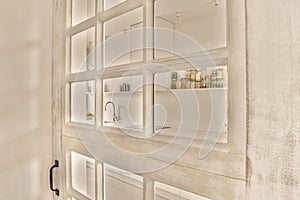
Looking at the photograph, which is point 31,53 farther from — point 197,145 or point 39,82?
point 197,145

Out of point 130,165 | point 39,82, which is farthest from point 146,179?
point 39,82

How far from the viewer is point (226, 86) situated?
0.65 meters

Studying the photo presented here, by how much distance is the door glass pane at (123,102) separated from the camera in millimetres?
910

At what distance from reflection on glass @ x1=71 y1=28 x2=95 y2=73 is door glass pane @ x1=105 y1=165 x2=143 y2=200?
0.42 meters

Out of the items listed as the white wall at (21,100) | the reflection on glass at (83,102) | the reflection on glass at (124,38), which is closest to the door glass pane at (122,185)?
the reflection on glass at (83,102)

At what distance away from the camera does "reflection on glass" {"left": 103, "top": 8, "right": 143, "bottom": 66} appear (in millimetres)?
904

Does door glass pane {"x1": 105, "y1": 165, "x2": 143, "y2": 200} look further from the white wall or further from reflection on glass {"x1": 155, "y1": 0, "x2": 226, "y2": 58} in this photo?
the white wall

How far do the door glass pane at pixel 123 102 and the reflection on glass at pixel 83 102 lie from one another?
9 centimetres

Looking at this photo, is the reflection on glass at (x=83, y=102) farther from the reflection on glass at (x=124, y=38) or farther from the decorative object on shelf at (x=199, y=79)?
the decorative object on shelf at (x=199, y=79)

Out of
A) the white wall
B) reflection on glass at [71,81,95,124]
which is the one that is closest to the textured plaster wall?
reflection on glass at [71,81,95,124]

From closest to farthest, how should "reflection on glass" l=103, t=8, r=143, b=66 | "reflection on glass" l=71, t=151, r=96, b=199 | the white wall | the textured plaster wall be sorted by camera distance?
1. the textured plaster wall
2. "reflection on glass" l=103, t=8, r=143, b=66
3. "reflection on glass" l=71, t=151, r=96, b=199
4. the white wall

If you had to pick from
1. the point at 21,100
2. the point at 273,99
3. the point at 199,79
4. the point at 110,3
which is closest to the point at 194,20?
the point at 199,79

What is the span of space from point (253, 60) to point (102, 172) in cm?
72

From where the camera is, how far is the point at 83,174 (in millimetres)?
1208
